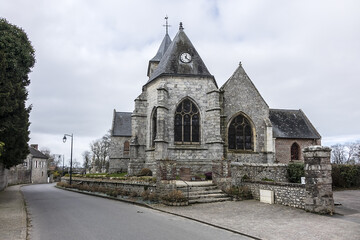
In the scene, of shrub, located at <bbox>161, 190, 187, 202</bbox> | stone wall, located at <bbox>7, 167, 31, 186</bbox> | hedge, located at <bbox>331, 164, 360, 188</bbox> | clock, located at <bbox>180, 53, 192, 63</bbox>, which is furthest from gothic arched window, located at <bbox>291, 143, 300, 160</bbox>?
stone wall, located at <bbox>7, 167, 31, 186</bbox>

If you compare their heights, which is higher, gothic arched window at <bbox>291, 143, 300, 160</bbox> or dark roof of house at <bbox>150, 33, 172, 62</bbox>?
dark roof of house at <bbox>150, 33, 172, 62</bbox>

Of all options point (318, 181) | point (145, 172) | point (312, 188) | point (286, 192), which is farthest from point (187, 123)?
point (318, 181)

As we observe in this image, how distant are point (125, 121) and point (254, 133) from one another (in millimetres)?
23373

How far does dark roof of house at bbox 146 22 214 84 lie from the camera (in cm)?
Result: 1992

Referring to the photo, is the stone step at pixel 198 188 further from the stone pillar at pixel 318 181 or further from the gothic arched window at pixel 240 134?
the gothic arched window at pixel 240 134

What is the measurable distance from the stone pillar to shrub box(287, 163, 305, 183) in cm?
817

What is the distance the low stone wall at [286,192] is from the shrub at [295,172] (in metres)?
5.91

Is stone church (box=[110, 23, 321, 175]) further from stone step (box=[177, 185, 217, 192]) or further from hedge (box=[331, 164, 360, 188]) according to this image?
hedge (box=[331, 164, 360, 188])

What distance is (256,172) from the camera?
16.4 m

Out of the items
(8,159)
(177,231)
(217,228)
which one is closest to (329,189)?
(217,228)

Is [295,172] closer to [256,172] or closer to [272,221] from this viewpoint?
[256,172]

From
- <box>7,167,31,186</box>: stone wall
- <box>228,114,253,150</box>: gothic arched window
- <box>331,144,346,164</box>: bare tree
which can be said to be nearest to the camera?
<box>228,114,253,150</box>: gothic arched window

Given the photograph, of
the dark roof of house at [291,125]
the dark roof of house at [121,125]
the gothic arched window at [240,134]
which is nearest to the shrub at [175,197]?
the gothic arched window at [240,134]

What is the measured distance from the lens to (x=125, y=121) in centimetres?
4069
